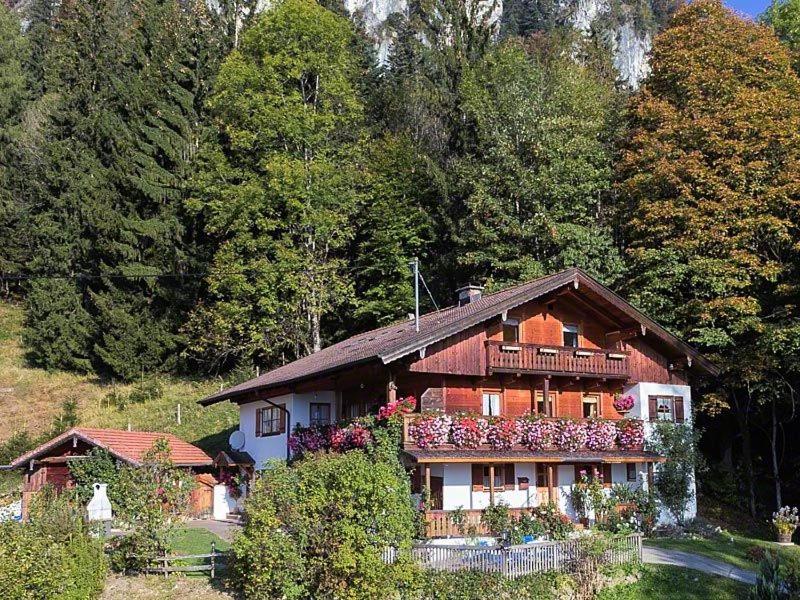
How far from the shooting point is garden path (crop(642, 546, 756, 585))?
19.8 meters

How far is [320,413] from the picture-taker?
27.8m

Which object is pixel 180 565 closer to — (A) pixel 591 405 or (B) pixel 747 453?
(A) pixel 591 405

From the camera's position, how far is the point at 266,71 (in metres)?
38.7

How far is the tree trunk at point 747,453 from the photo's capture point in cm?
3244

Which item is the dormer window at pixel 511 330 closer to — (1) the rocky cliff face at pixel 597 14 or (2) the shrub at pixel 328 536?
(2) the shrub at pixel 328 536

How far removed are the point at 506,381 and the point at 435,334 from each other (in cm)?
399

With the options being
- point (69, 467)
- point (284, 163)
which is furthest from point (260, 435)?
point (284, 163)

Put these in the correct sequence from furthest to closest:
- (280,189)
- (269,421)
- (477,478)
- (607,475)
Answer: (280,189), (269,421), (607,475), (477,478)

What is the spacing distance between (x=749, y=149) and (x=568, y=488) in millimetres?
15245

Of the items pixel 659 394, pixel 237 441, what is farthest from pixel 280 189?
pixel 659 394

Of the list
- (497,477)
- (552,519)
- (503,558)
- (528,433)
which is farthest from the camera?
(497,477)

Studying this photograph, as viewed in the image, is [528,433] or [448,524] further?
[528,433]

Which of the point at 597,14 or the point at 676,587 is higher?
the point at 597,14

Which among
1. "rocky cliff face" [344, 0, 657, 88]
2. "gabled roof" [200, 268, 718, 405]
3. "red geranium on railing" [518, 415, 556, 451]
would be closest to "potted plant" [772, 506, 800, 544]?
"gabled roof" [200, 268, 718, 405]
